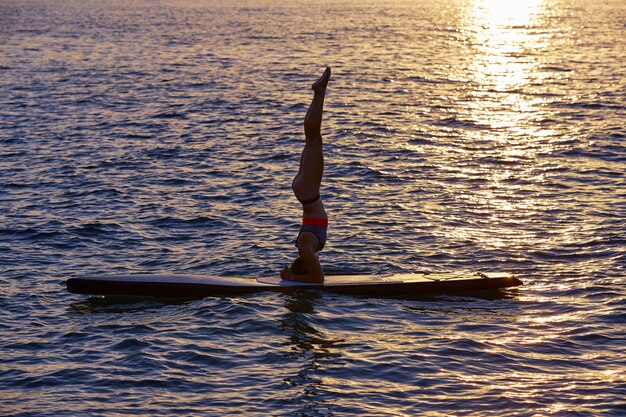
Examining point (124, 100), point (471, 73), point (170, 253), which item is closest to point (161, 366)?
point (170, 253)

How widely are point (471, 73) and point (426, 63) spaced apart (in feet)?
14.3

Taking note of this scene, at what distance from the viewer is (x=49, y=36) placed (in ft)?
210

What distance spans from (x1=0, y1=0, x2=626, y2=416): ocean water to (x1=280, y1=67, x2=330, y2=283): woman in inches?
22.8

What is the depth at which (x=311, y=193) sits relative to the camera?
15.7 m

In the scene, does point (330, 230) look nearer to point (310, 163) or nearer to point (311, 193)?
point (311, 193)

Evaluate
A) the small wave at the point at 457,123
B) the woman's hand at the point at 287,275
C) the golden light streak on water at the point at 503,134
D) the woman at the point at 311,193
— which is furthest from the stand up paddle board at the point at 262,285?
the small wave at the point at 457,123

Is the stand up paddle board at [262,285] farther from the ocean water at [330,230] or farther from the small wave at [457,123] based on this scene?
the small wave at [457,123]

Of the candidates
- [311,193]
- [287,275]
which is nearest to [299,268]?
[287,275]

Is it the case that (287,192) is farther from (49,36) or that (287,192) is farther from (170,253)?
(49,36)

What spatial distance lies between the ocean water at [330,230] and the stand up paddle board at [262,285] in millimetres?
183

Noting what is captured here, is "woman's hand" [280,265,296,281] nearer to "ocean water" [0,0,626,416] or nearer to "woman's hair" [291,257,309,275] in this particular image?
"woman's hair" [291,257,309,275]

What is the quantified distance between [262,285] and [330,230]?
4543mm

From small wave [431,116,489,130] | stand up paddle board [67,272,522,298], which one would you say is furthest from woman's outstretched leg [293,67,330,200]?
small wave [431,116,489,130]

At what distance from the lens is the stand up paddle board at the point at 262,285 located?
16109mm
